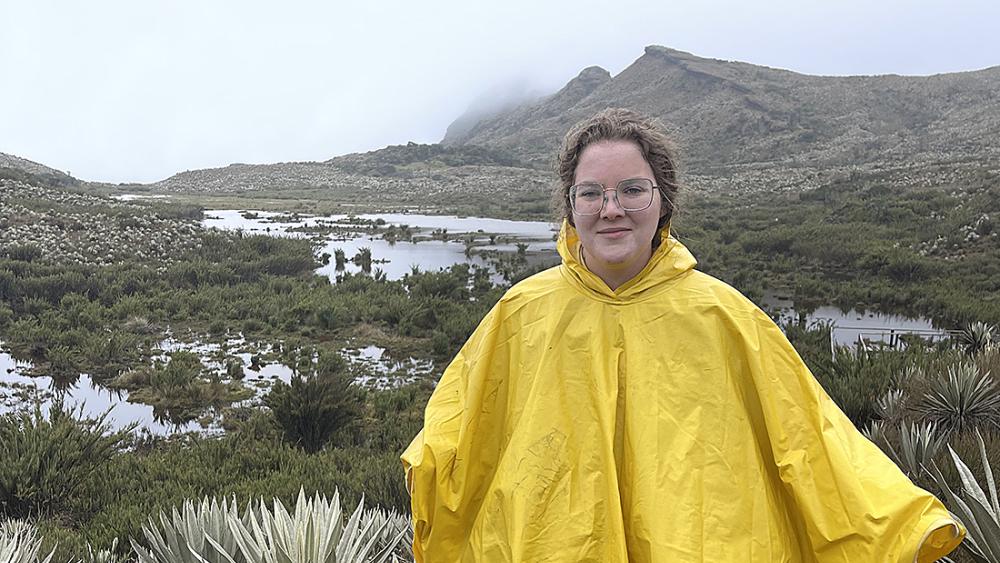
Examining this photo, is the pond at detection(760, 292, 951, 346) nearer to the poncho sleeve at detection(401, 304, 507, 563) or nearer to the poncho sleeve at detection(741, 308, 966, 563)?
the poncho sleeve at detection(741, 308, 966, 563)

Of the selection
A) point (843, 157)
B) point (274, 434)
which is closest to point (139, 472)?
point (274, 434)

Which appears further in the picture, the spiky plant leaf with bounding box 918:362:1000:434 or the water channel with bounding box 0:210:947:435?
the water channel with bounding box 0:210:947:435

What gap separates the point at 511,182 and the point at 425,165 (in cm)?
2457

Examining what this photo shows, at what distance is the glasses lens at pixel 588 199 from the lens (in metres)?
2.12

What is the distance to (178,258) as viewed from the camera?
1861cm

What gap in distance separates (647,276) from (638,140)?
0.46 meters

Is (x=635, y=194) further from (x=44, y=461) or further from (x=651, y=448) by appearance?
(x=44, y=461)

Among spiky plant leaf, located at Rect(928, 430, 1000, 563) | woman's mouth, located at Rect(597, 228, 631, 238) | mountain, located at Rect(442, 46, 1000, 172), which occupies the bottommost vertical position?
spiky plant leaf, located at Rect(928, 430, 1000, 563)

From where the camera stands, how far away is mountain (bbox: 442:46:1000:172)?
5969 cm

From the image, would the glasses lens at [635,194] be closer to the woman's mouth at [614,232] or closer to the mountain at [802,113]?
the woman's mouth at [614,232]

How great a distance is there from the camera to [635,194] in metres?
2.11

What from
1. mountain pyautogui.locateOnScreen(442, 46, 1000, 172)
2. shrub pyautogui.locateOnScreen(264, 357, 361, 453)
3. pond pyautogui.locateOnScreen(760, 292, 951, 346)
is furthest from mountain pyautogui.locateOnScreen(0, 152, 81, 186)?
pond pyautogui.locateOnScreen(760, 292, 951, 346)

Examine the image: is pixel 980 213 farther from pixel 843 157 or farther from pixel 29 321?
pixel 843 157

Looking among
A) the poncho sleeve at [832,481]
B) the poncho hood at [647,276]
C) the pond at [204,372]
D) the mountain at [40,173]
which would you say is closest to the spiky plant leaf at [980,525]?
the poncho sleeve at [832,481]
